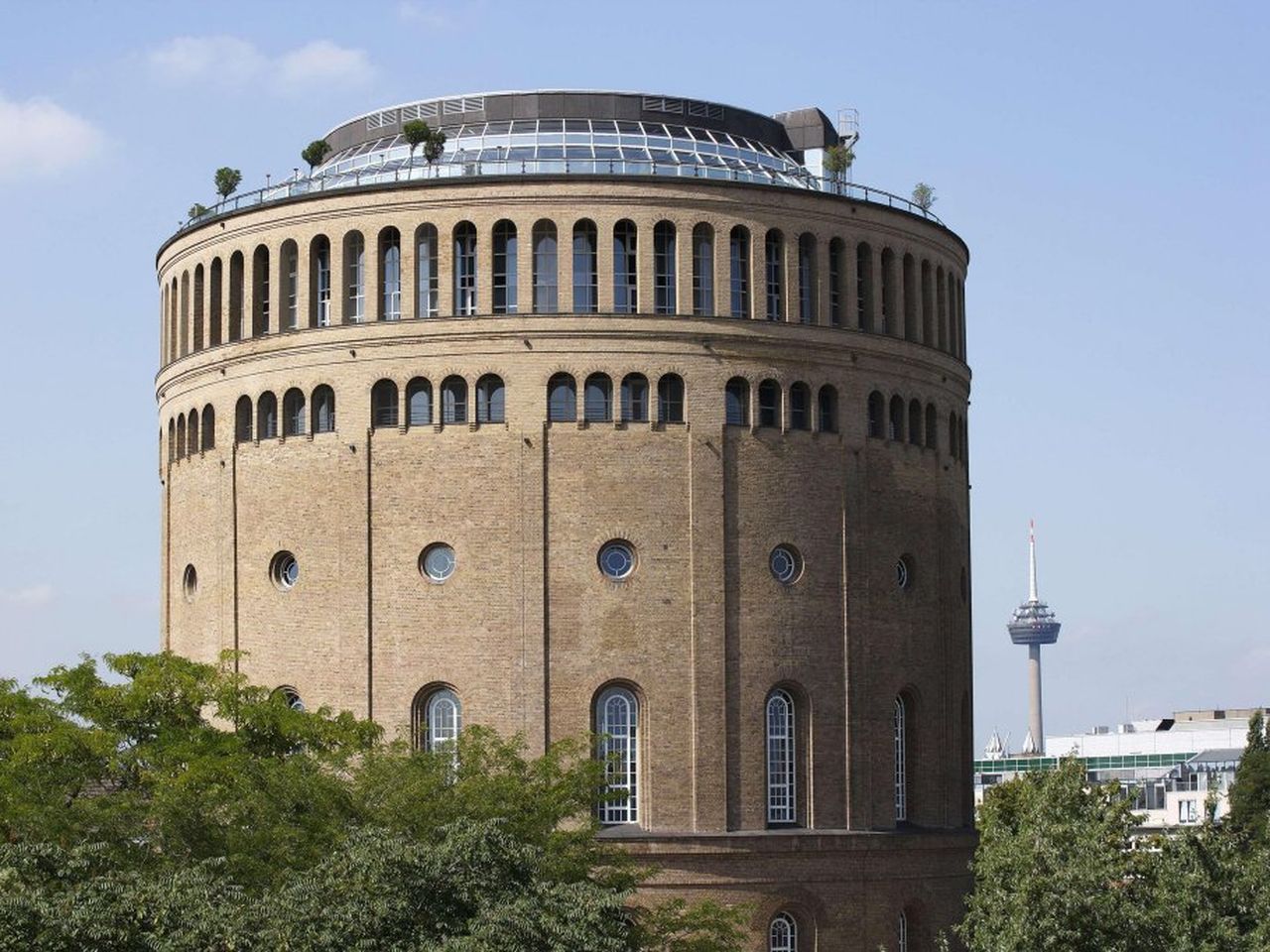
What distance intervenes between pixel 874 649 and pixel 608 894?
73.9ft

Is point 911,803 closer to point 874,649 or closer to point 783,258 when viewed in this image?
point 874,649

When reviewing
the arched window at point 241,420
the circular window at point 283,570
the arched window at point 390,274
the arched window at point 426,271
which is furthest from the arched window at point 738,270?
the arched window at point 241,420

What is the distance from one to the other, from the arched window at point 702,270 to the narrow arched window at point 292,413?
10.3m

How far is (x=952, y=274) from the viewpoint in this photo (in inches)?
2660

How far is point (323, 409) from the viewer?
61281 mm

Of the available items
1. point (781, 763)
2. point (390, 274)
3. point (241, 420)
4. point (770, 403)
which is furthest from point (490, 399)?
point (781, 763)

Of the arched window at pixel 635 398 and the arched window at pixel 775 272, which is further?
the arched window at pixel 775 272

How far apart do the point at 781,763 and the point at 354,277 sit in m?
16.2

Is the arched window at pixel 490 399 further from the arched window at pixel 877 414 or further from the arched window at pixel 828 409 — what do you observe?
the arched window at pixel 877 414

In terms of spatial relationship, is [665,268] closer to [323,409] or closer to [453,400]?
[453,400]

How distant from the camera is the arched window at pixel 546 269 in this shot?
59656mm

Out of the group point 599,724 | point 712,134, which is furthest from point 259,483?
point 712,134

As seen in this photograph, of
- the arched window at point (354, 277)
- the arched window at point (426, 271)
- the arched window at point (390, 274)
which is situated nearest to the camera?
the arched window at point (426, 271)

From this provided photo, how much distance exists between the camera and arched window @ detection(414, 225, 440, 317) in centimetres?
6009
